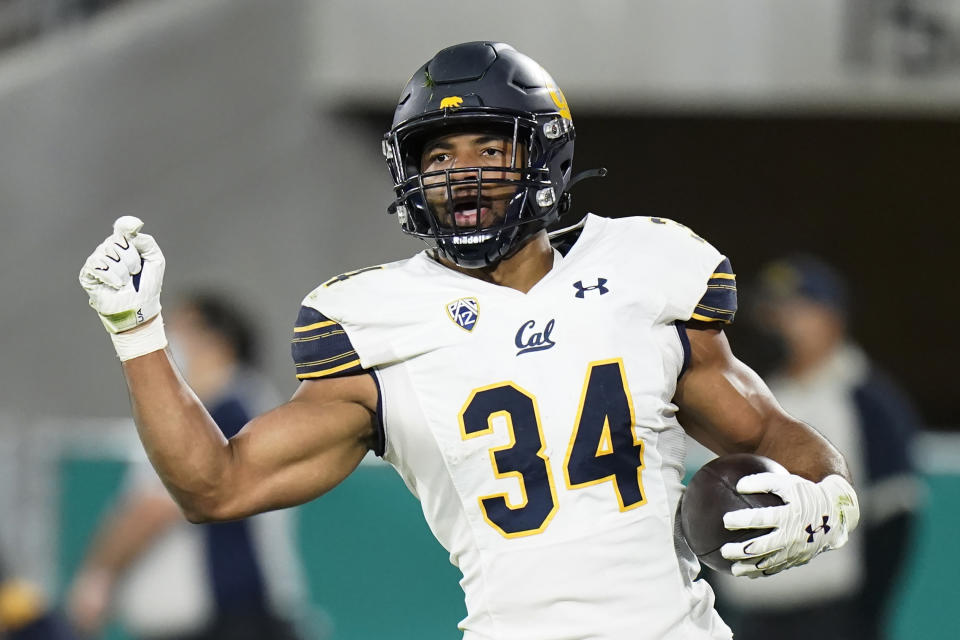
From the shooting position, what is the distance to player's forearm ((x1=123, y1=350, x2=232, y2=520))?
275 cm

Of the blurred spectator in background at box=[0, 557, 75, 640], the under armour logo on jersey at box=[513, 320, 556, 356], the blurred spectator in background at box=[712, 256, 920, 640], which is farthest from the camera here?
the blurred spectator in background at box=[712, 256, 920, 640]

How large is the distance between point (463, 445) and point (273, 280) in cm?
576

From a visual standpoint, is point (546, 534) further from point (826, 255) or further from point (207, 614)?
point (826, 255)

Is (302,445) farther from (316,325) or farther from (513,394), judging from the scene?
(513,394)

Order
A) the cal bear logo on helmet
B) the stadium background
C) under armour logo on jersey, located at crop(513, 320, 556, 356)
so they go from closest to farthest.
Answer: under armour logo on jersey, located at crop(513, 320, 556, 356) → the cal bear logo on helmet → the stadium background

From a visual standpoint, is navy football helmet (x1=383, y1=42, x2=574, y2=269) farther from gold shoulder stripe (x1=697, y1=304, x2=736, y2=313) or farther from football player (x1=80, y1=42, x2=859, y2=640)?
gold shoulder stripe (x1=697, y1=304, x2=736, y2=313)

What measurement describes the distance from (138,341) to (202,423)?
194 millimetres

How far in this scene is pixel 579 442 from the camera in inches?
109

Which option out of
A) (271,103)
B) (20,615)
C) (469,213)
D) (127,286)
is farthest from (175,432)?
(271,103)

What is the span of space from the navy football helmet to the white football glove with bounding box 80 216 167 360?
522 mm

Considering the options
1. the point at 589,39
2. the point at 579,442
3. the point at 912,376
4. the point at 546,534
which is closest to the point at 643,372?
the point at 579,442

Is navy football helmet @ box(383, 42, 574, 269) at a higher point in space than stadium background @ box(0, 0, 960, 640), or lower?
higher

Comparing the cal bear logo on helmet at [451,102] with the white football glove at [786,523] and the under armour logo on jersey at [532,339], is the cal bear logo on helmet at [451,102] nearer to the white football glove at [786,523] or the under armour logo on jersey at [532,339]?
the under armour logo on jersey at [532,339]

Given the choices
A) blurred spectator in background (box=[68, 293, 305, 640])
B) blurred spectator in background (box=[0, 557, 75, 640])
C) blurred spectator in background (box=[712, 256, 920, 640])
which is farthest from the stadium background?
blurred spectator in background (box=[712, 256, 920, 640])
